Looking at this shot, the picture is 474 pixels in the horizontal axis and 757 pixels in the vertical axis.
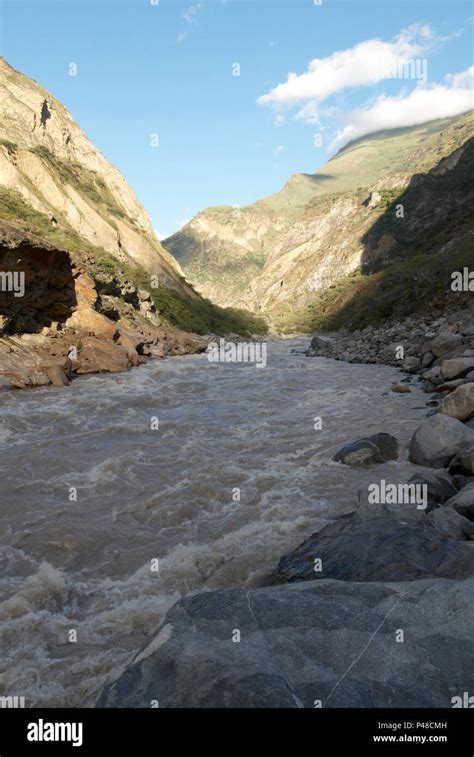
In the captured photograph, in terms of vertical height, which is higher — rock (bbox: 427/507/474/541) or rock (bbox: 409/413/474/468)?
rock (bbox: 409/413/474/468)

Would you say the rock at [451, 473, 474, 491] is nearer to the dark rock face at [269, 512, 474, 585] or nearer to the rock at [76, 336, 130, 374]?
the dark rock face at [269, 512, 474, 585]

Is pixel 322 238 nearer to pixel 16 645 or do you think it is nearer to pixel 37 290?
pixel 37 290

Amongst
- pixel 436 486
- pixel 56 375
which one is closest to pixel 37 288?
pixel 56 375

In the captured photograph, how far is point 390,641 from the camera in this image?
2.91 m

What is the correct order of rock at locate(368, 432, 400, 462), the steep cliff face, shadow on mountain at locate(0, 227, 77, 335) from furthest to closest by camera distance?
the steep cliff face → shadow on mountain at locate(0, 227, 77, 335) → rock at locate(368, 432, 400, 462)

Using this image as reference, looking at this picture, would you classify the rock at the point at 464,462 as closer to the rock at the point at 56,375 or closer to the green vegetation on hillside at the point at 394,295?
the rock at the point at 56,375

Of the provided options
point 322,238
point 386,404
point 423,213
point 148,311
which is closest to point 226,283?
point 322,238

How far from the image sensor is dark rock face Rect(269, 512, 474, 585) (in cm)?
426

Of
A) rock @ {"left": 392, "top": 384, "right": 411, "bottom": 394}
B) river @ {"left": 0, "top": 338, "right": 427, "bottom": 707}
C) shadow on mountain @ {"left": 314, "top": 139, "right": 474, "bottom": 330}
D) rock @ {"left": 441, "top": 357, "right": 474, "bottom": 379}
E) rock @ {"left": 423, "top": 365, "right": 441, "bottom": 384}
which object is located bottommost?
river @ {"left": 0, "top": 338, "right": 427, "bottom": 707}

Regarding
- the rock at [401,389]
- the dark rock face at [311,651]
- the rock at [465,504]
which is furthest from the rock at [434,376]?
the dark rock face at [311,651]

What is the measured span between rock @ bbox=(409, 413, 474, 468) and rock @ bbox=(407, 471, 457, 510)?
1027mm

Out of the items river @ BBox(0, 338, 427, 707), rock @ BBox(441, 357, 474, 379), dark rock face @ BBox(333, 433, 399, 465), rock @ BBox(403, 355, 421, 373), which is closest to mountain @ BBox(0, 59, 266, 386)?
river @ BBox(0, 338, 427, 707)

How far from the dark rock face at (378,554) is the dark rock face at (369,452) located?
316 cm
